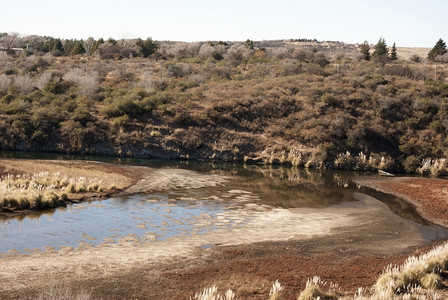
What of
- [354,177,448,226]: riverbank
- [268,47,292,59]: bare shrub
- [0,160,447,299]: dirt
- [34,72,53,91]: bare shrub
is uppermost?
[268,47,292,59]: bare shrub

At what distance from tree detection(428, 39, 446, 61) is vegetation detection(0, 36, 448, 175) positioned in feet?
64.8

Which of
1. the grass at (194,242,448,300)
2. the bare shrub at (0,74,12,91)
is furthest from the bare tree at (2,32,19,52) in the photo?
the grass at (194,242,448,300)

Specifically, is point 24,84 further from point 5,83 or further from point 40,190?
point 40,190

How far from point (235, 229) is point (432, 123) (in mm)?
36562

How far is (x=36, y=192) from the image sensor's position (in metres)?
22.3

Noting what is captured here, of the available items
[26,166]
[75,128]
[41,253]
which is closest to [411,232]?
[41,253]

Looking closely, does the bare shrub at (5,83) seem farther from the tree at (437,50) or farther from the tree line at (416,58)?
the tree at (437,50)

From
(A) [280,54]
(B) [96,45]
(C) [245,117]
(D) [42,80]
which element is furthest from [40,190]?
(B) [96,45]

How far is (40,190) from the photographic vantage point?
23.8m

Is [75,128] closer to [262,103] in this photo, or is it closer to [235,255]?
[262,103]

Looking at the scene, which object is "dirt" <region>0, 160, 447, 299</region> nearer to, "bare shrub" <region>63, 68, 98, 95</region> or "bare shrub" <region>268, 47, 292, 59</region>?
"bare shrub" <region>63, 68, 98, 95</region>

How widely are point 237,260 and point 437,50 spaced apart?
88142 mm

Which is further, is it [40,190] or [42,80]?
[42,80]

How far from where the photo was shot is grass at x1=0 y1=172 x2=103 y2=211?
20.8 meters
